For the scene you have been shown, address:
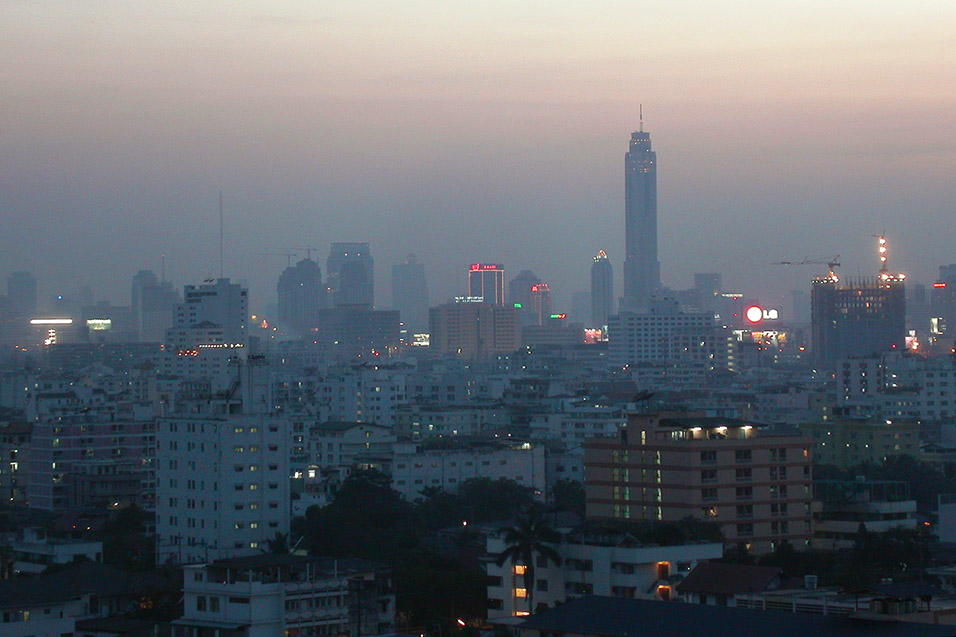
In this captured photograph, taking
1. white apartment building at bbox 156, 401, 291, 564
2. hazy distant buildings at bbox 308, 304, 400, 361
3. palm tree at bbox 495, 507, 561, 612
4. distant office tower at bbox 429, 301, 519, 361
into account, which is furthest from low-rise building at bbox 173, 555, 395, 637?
distant office tower at bbox 429, 301, 519, 361

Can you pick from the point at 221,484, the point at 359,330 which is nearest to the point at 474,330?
the point at 359,330

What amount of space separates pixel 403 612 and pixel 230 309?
9519 centimetres

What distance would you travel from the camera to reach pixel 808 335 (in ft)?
643

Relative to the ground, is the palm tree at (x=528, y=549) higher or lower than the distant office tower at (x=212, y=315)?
lower

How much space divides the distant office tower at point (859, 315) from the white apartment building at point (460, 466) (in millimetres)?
95652

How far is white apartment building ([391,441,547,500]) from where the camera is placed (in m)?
54.6

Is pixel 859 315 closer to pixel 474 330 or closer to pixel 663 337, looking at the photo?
pixel 663 337

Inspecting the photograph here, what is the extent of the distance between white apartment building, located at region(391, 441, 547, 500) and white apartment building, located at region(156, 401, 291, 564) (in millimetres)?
13251

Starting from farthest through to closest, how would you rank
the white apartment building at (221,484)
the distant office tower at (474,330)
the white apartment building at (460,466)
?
the distant office tower at (474,330) → the white apartment building at (460,466) → the white apartment building at (221,484)

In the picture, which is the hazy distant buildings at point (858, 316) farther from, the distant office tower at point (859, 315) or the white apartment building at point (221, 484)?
the white apartment building at point (221, 484)

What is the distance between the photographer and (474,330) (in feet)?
620

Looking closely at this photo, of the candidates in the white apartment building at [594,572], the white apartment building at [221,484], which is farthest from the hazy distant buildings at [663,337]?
the white apartment building at [594,572]

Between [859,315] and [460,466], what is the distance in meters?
102

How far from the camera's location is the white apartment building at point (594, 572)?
28.2m
